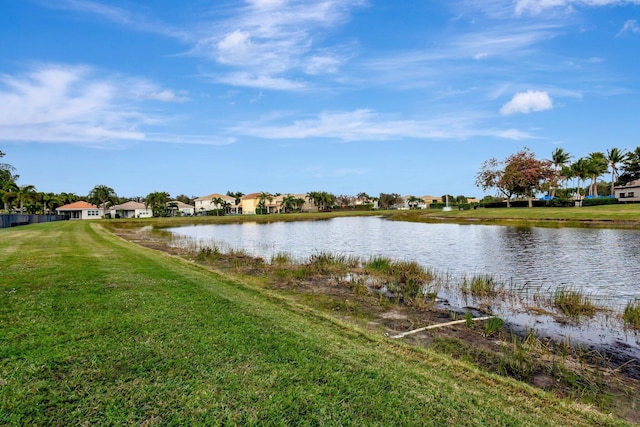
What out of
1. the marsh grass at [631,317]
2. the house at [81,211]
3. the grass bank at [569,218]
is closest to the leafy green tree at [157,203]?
the house at [81,211]

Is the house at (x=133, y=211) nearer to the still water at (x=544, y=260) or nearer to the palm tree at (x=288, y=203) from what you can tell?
the palm tree at (x=288, y=203)

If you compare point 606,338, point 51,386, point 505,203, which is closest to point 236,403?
point 51,386

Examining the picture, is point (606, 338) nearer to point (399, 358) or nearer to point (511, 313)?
point (511, 313)

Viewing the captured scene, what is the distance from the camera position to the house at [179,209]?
114162 mm

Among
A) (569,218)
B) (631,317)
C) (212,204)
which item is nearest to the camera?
(631,317)

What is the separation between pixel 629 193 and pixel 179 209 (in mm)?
113891

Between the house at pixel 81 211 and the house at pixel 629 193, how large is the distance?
11106 cm

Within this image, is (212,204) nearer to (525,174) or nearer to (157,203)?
(157,203)

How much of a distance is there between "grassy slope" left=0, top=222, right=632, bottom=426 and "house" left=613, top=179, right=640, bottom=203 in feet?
240

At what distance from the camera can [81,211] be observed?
97125 mm

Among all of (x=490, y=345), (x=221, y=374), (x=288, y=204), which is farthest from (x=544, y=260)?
(x=288, y=204)

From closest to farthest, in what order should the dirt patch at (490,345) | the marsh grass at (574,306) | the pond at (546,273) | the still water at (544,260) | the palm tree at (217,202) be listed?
the dirt patch at (490,345) < the pond at (546,273) < the marsh grass at (574,306) < the still water at (544,260) < the palm tree at (217,202)

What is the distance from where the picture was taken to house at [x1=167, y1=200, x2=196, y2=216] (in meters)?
114

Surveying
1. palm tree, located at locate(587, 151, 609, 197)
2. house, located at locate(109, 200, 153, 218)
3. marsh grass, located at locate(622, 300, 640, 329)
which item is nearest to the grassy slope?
marsh grass, located at locate(622, 300, 640, 329)
